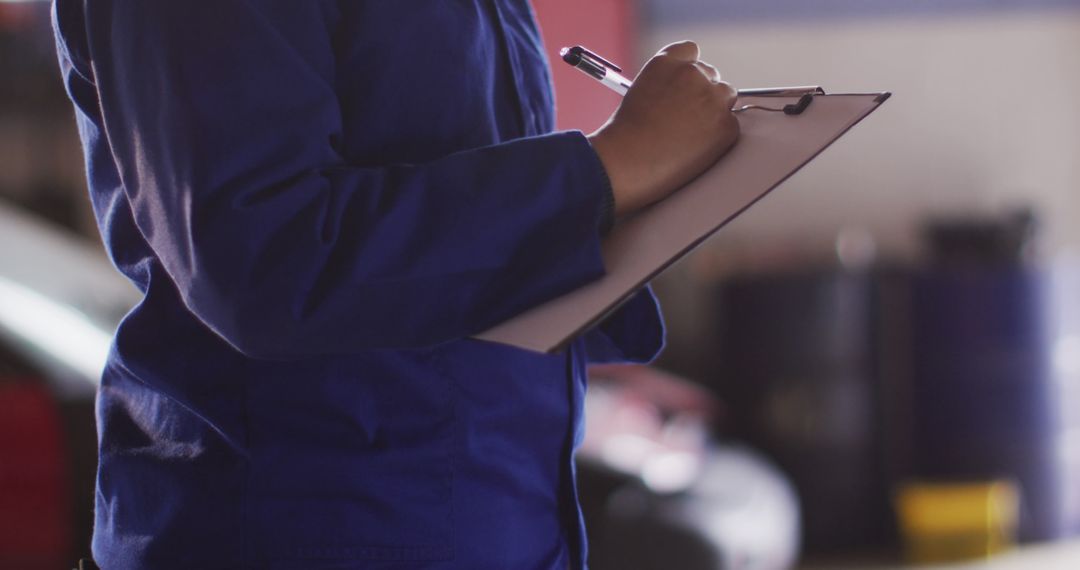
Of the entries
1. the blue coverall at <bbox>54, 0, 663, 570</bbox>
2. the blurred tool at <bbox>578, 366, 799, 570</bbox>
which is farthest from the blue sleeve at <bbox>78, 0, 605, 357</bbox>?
the blurred tool at <bbox>578, 366, 799, 570</bbox>

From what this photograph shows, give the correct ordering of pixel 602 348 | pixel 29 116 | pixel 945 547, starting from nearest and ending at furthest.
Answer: pixel 602 348 < pixel 945 547 < pixel 29 116

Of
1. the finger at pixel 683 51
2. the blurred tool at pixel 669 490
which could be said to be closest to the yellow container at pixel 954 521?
the blurred tool at pixel 669 490

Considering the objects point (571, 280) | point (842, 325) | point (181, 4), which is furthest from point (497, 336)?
point (842, 325)

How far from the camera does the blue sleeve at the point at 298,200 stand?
Result: 0.64 m

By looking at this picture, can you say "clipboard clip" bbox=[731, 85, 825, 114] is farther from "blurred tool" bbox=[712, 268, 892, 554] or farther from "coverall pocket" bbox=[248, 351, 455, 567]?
"blurred tool" bbox=[712, 268, 892, 554]

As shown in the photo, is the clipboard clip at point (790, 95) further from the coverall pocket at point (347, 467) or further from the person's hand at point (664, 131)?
the coverall pocket at point (347, 467)

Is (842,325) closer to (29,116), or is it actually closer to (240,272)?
(240,272)

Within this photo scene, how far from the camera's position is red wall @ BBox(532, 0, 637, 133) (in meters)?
1.69

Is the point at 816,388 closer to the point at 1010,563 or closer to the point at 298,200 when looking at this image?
the point at 1010,563

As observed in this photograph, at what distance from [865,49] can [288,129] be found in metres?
4.81

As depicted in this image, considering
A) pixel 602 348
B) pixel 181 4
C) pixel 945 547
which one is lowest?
pixel 945 547

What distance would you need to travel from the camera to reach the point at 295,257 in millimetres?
647

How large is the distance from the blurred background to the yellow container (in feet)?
0.04

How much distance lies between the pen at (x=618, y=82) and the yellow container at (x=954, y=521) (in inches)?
147
